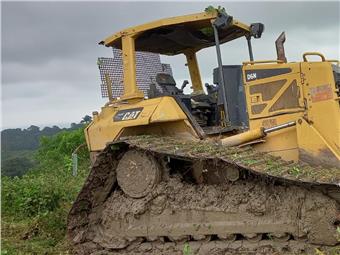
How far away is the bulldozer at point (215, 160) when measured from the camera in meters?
5.38

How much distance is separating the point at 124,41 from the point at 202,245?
2617 mm

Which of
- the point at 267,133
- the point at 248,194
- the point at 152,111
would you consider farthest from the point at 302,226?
the point at 152,111

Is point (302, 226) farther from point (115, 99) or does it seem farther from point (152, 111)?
point (115, 99)

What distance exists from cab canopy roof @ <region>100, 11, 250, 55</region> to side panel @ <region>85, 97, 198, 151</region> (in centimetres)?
86

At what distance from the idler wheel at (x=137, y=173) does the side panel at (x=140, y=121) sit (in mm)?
363

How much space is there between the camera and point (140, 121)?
20.3 ft

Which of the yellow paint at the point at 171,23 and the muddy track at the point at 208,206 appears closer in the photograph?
the muddy track at the point at 208,206

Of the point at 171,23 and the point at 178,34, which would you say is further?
the point at 178,34

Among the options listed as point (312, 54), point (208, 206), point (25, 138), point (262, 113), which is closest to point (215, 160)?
point (208, 206)

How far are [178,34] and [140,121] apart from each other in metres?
1.49

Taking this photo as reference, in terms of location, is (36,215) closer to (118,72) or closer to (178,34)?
(118,72)

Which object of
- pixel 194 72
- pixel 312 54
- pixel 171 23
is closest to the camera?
pixel 312 54

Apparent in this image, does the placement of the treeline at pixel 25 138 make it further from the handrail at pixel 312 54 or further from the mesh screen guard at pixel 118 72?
the handrail at pixel 312 54

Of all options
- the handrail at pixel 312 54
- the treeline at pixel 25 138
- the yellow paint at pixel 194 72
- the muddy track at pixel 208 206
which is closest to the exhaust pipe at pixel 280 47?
the handrail at pixel 312 54
